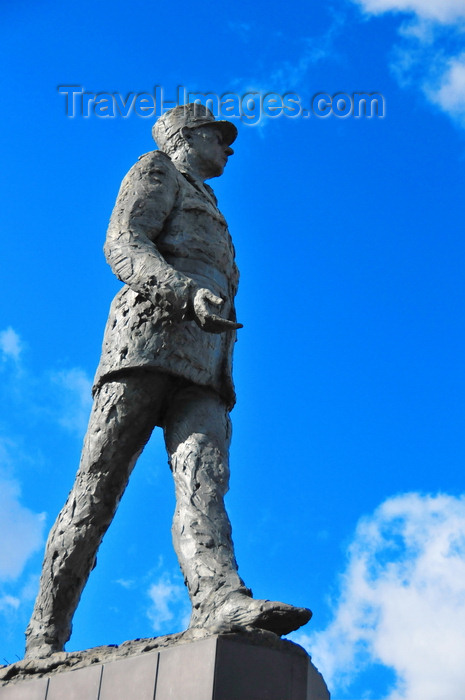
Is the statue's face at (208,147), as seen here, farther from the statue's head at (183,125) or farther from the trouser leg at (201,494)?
the trouser leg at (201,494)

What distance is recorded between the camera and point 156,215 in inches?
215

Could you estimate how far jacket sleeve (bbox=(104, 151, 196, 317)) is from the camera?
477 cm

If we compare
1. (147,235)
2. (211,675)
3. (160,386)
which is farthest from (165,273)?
(211,675)

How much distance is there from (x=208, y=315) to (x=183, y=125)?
206 centimetres

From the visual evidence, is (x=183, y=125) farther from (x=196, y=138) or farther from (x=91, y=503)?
(x=91, y=503)

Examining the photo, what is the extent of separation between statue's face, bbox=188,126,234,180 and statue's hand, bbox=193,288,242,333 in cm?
172

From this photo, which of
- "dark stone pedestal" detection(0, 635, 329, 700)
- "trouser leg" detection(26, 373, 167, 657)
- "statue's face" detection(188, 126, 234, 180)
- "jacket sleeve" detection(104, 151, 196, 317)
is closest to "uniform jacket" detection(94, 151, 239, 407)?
"jacket sleeve" detection(104, 151, 196, 317)

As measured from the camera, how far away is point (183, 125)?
6141 millimetres

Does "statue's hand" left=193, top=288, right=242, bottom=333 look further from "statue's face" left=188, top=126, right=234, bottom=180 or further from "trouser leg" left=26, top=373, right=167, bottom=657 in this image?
"statue's face" left=188, top=126, right=234, bottom=180

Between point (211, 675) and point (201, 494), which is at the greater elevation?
point (201, 494)

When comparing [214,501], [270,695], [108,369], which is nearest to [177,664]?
[270,695]

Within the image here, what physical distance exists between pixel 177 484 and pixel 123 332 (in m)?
0.93

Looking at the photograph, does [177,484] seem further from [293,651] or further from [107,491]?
[293,651]

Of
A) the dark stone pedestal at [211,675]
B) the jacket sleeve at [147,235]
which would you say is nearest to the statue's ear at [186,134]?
the jacket sleeve at [147,235]
